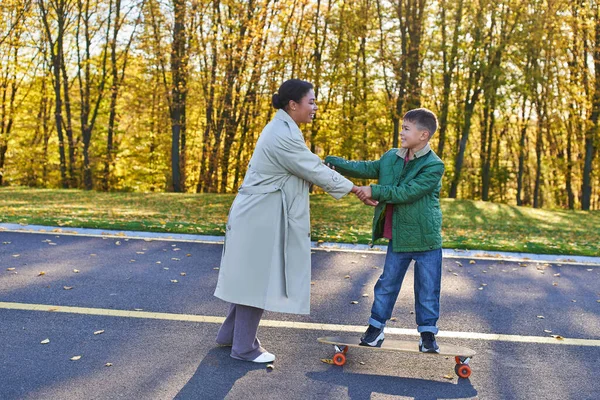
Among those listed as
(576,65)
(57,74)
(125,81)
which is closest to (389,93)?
(576,65)

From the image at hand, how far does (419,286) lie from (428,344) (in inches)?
18.1

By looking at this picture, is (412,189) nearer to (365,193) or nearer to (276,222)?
(365,193)

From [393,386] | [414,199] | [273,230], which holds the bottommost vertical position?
[393,386]

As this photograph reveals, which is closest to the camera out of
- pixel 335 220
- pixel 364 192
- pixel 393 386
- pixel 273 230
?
pixel 393 386

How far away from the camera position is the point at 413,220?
488cm

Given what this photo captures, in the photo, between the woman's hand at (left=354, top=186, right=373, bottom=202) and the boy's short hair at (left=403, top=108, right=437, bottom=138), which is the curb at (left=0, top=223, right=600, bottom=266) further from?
the boy's short hair at (left=403, top=108, right=437, bottom=138)

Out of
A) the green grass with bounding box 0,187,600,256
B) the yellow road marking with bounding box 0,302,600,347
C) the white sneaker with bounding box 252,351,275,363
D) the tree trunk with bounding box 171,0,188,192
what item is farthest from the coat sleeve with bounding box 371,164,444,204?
the tree trunk with bounding box 171,0,188,192

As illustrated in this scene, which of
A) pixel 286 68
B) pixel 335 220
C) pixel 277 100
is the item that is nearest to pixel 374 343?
pixel 277 100

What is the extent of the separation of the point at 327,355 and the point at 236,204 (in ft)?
4.86

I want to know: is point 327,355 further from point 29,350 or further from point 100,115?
point 100,115

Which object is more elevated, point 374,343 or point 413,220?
point 413,220

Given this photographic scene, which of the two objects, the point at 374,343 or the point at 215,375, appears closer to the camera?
the point at 215,375

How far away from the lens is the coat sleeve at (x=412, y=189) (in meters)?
4.78

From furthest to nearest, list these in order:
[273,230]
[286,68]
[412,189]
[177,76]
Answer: [177,76] < [286,68] < [412,189] < [273,230]
